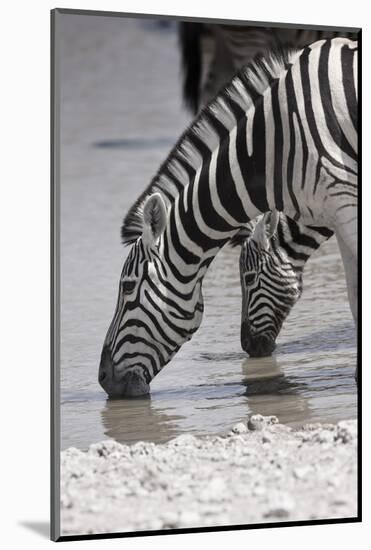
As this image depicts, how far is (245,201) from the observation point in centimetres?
487

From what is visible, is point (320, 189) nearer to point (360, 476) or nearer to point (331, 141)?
point (331, 141)

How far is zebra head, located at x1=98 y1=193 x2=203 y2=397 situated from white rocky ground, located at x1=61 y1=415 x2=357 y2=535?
301 mm

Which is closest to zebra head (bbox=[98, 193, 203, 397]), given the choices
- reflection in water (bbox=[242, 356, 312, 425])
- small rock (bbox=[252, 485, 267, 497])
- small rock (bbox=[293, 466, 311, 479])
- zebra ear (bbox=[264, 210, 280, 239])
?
reflection in water (bbox=[242, 356, 312, 425])

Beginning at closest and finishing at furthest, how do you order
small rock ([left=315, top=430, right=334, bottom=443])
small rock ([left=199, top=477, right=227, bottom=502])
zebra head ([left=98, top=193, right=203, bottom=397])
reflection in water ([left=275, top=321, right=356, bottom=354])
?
small rock ([left=199, top=477, right=227, bottom=502]), zebra head ([left=98, top=193, right=203, bottom=397]), small rock ([left=315, top=430, right=334, bottom=443]), reflection in water ([left=275, top=321, right=356, bottom=354])

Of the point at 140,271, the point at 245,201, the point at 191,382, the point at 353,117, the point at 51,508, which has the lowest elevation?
the point at 51,508

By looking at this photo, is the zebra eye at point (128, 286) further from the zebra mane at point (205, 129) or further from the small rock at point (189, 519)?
the small rock at point (189, 519)

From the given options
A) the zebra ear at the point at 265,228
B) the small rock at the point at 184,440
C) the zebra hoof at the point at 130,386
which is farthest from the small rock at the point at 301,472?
the zebra ear at the point at 265,228

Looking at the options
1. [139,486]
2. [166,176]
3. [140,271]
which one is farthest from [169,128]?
[139,486]

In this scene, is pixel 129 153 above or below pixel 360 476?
above

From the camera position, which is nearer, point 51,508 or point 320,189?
point 51,508

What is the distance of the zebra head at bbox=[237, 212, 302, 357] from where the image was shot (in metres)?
4.85

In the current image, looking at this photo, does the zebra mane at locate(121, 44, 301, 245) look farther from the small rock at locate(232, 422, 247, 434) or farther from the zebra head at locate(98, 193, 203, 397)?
the small rock at locate(232, 422, 247, 434)

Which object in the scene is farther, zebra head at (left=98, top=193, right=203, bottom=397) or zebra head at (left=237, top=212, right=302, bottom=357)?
zebra head at (left=237, top=212, right=302, bottom=357)

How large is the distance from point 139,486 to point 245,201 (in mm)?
1274
